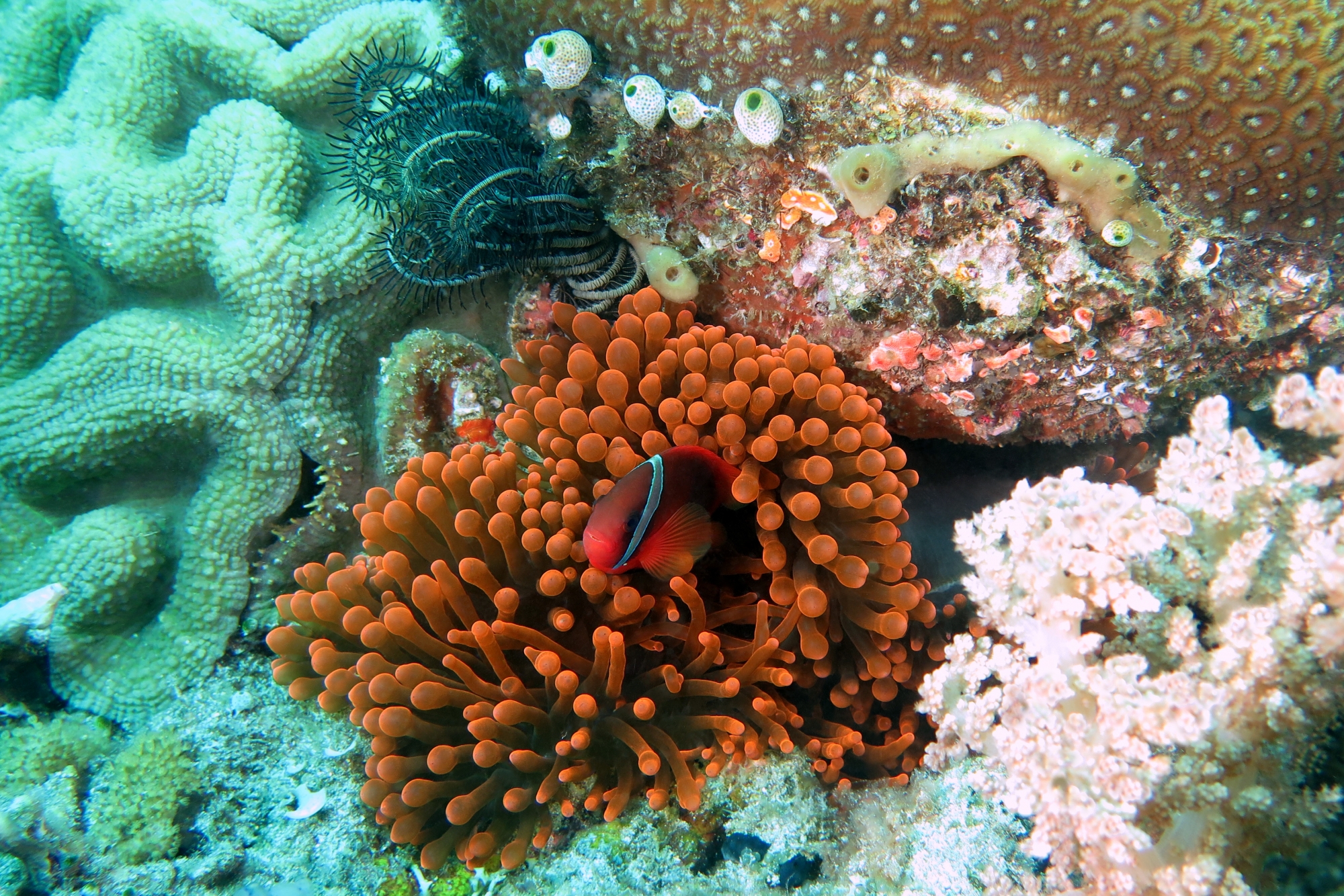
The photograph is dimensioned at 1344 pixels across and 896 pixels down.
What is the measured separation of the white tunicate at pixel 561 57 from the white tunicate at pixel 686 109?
333 millimetres

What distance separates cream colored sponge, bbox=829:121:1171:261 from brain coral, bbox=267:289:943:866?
1.88ft

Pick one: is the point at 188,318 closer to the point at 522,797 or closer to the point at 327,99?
the point at 327,99

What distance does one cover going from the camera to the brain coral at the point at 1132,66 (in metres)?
1.84

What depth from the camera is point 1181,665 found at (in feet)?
5.54

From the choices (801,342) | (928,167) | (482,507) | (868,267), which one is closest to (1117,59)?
(928,167)

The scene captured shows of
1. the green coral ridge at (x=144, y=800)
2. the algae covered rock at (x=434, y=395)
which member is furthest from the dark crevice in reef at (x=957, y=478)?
the green coral ridge at (x=144, y=800)

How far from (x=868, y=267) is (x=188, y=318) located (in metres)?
2.91

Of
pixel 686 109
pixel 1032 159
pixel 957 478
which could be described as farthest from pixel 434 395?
pixel 1032 159

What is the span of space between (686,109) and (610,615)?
1.72 meters

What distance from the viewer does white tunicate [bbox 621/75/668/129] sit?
7.42 feet

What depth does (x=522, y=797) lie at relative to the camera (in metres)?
1.92

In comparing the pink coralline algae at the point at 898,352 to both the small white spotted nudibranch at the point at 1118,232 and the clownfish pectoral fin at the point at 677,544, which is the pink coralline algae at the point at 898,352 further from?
the clownfish pectoral fin at the point at 677,544

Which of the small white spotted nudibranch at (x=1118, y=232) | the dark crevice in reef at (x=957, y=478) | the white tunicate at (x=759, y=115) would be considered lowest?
the dark crevice in reef at (x=957, y=478)

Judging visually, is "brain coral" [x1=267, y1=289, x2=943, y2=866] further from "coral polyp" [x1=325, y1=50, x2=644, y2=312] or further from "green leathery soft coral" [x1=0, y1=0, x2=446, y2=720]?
"green leathery soft coral" [x1=0, y1=0, x2=446, y2=720]
